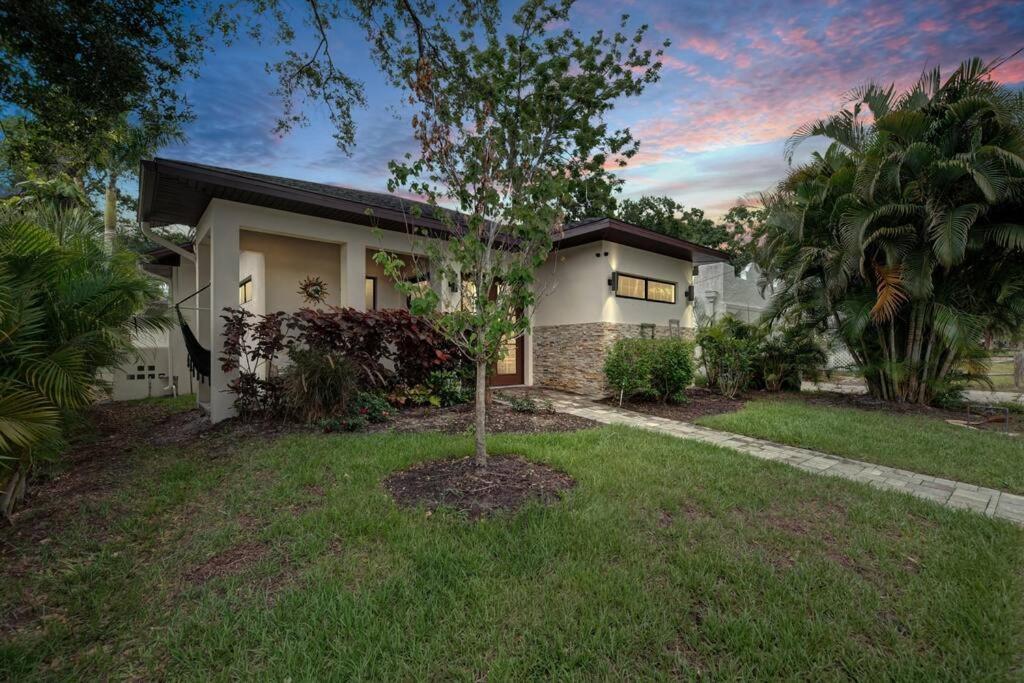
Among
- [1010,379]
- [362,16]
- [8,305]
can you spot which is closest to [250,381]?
[8,305]

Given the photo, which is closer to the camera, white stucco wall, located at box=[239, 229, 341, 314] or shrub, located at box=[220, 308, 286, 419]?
shrub, located at box=[220, 308, 286, 419]

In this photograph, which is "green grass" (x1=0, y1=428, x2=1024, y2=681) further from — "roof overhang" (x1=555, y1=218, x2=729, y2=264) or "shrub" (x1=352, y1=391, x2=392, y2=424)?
"roof overhang" (x1=555, y1=218, x2=729, y2=264)

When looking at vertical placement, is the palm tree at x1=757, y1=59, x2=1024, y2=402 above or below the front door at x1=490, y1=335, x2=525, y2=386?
above

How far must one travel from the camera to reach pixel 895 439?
570cm

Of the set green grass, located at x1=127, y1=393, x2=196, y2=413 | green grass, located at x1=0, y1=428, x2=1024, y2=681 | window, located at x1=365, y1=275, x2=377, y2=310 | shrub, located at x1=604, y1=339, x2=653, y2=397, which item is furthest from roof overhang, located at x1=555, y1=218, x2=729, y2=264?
green grass, located at x1=127, y1=393, x2=196, y2=413

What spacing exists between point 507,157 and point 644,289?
7875mm

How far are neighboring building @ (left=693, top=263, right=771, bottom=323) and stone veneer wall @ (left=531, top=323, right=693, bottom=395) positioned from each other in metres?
4.64

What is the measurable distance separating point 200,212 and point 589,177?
22.6ft

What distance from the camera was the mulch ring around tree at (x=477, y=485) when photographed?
3203 millimetres

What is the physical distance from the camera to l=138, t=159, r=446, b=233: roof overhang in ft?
18.9

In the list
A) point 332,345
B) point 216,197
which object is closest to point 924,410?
point 332,345

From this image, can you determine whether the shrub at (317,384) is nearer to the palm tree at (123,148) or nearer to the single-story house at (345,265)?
the single-story house at (345,265)

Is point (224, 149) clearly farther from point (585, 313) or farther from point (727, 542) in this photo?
point (727, 542)

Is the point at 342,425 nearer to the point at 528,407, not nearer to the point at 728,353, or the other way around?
the point at 528,407
